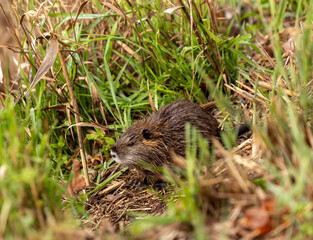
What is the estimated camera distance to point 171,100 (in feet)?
15.1

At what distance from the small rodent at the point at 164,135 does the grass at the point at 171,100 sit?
179mm

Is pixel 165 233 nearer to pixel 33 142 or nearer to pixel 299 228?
pixel 299 228

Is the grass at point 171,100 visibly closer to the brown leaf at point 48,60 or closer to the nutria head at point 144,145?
the brown leaf at point 48,60

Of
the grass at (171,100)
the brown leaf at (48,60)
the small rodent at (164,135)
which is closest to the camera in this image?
the grass at (171,100)

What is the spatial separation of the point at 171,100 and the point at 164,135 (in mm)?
629

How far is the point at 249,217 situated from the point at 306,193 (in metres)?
0.32

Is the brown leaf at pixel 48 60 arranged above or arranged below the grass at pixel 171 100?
above

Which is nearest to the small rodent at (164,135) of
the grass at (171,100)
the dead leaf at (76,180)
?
the grass at (171,100)

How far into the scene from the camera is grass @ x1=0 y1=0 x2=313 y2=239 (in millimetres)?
2270

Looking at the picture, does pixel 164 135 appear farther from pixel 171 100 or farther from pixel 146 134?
pixel 171 100

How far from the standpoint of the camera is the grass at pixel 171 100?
89.4 inches

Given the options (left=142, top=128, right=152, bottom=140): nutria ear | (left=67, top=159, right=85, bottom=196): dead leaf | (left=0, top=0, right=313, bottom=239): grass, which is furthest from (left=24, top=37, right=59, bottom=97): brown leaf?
(left=142, top=128, right=152, bottom=140): nutria ear

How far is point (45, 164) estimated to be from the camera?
262 centimetres

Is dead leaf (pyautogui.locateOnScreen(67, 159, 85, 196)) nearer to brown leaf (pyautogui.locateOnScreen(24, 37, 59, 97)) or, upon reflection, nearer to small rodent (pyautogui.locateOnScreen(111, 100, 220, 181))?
small rodent (pyautogui.locateOnScreen(111, 100, 220, 181))
